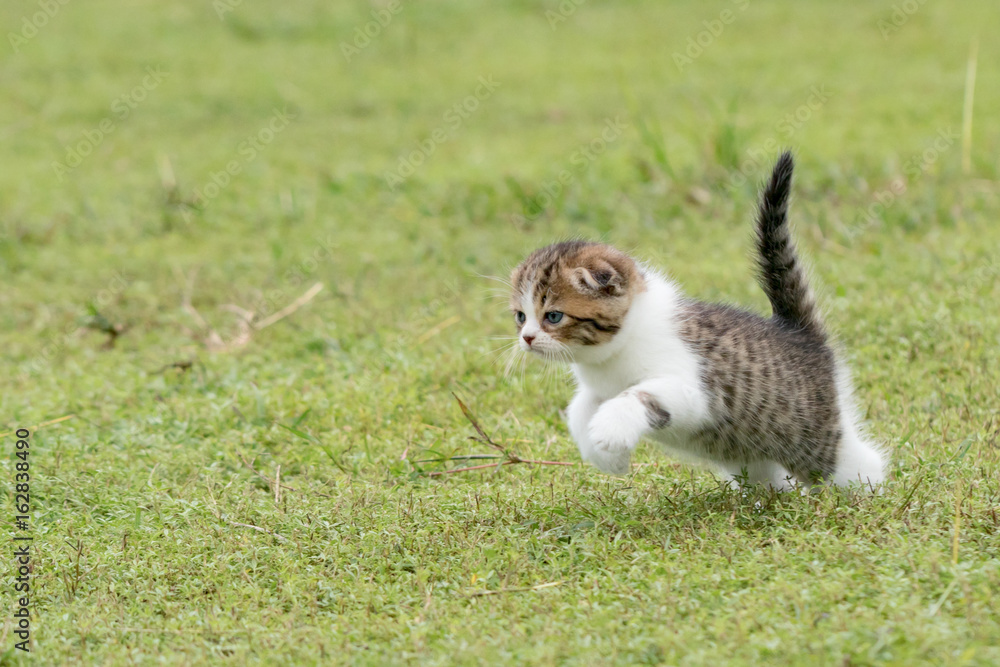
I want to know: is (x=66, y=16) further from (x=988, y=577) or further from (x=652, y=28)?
(x=988, y=577)

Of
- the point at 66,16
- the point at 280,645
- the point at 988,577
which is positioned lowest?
the point at 66,16

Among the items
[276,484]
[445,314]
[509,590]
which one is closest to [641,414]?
[509,590]

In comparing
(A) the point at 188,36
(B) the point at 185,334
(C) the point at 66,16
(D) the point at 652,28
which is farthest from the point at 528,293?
(C) the point at 66,16

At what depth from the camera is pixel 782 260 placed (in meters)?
4.01

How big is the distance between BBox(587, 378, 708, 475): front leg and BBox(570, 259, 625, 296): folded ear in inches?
12.9

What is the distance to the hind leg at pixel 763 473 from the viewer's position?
3.89 meters

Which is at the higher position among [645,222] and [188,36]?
[645,222]

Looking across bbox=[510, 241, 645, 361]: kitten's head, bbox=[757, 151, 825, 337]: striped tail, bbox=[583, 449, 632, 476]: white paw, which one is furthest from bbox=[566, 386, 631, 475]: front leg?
bbox=[757, 151, 825, 337]: striped tail

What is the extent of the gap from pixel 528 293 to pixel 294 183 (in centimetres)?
518

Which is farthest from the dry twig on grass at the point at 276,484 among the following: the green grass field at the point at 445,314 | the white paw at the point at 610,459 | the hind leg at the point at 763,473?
the hind leg at the point at 763,473

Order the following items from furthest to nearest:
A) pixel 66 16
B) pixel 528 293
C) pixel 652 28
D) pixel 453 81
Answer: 1. pixel 66 16
2. pixel 652 28
3. pixel 453 81
4. pixel 528 293

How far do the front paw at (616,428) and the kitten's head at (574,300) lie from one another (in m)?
0.33

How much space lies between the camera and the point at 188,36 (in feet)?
38.9

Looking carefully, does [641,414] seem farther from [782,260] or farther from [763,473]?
[782,260]
